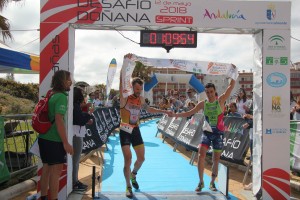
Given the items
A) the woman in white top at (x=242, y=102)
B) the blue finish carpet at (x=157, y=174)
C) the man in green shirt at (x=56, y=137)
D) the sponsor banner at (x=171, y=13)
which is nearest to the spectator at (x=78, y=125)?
the blue finish carpet at (x=157, y=174)

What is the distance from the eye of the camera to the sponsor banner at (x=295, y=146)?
6227 millimetres

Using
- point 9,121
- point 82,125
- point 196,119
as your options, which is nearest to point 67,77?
point 82,125

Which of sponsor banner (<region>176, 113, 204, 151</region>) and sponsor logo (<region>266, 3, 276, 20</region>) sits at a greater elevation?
sponsor logo (<region>266, 3, 276, 20</region>)

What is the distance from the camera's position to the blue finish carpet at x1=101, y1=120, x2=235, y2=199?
245 inches

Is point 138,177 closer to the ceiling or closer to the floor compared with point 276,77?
closer to the floor

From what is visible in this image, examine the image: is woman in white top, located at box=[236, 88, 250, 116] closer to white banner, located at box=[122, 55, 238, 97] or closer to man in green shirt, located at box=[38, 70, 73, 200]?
white banner, located at box=[122, 55, 238, 97]

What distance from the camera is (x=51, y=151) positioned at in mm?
4266

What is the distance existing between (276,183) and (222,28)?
2.82 meters

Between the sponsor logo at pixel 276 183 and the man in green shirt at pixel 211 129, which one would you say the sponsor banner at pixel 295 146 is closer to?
the sponsor logo at pixel 276 183

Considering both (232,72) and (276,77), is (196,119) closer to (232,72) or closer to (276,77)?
(232,72)

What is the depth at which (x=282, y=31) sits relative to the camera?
5.45 metres

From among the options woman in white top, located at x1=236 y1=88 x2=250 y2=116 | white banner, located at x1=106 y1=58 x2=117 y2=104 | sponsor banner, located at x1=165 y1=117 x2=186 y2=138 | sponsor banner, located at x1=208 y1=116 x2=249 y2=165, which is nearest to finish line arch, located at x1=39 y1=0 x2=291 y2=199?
sponsor banner, located at x1=208 y1=116 x2=249 y2=165

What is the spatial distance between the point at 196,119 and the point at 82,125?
4452mm

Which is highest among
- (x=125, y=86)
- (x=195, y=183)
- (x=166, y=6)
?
(x=166, y=6)
